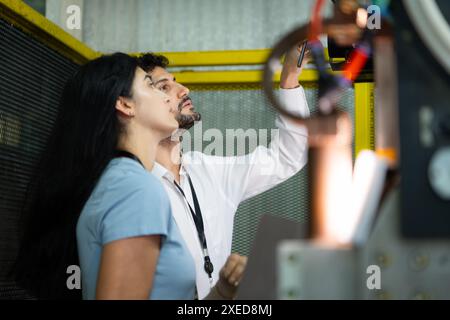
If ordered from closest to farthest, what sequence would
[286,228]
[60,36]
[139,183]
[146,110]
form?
1. [286,228]
2. [139,183]
3. [146,110]
4. [60,36]

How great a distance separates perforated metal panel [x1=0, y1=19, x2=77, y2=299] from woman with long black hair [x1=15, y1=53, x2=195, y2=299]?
23cm

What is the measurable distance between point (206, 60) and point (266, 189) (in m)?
0.56

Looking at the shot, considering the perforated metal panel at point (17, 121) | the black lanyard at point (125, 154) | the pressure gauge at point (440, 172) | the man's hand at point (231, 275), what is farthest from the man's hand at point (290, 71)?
the pressure gauge at point (440, 172)

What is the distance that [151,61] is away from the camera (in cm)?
209

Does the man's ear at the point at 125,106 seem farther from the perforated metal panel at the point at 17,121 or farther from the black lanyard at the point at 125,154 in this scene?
the perforated metal panel at the point at 17,121

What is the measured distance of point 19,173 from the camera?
1.88 metres

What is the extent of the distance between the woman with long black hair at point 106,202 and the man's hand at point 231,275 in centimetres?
11

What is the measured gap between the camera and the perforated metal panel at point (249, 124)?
228 cm

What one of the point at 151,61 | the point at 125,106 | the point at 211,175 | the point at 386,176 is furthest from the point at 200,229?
the point at 386,176

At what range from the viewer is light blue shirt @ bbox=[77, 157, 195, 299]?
1.16 metres

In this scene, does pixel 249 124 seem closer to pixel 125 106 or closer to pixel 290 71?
pixel 290 71

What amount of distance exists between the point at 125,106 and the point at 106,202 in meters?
0.48
